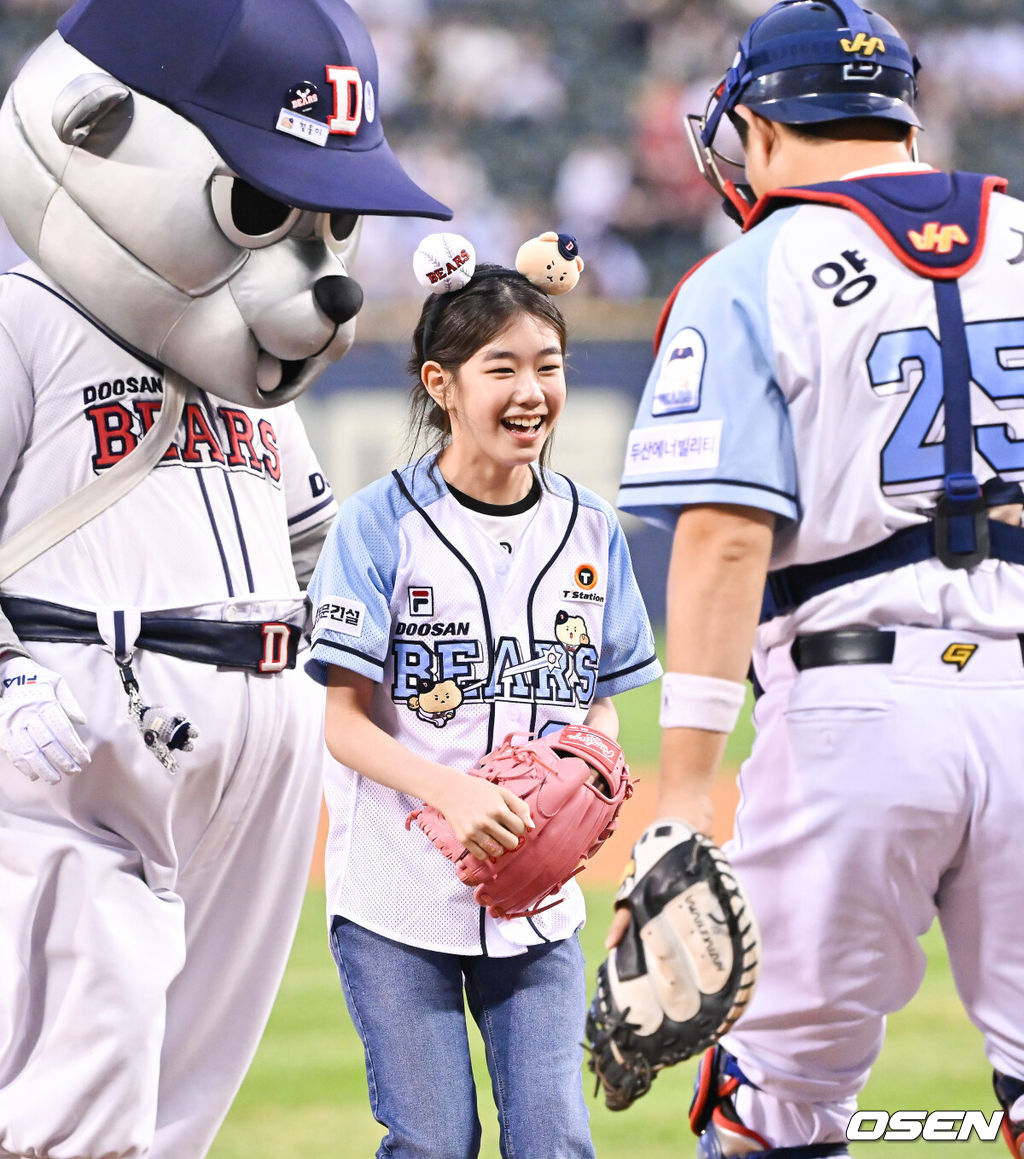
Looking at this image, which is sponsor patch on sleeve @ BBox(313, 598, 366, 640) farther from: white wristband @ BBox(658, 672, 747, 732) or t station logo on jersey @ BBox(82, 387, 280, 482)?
white wristband @ BBox(658, 672, 747, 732)

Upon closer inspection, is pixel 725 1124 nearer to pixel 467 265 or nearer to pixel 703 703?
pixel 703 703

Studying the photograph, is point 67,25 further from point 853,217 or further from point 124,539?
point 853,217

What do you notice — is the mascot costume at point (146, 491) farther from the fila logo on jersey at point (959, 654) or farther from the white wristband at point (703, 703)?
the fila logo on jersey at point (959, 654)

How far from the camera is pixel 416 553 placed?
3.20 m

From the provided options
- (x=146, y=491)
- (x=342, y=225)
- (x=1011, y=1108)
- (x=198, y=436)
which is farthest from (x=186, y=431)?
(x=1011, y=1108)

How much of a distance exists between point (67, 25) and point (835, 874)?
2.15 metres

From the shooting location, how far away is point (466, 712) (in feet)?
10.3

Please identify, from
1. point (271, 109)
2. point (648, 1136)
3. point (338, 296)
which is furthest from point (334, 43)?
point (648, 1136)

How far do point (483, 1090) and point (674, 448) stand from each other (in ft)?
9.84

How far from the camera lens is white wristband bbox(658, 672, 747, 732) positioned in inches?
103

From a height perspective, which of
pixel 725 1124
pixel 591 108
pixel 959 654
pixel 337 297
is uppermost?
pixel 591 108

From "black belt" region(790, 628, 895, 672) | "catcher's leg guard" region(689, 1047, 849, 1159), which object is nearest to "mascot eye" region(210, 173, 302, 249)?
"black belt" region(790, 628, 895, 672)

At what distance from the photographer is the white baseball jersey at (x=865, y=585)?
262 centimetres

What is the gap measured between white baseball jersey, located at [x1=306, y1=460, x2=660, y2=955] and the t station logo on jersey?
1.10ft
